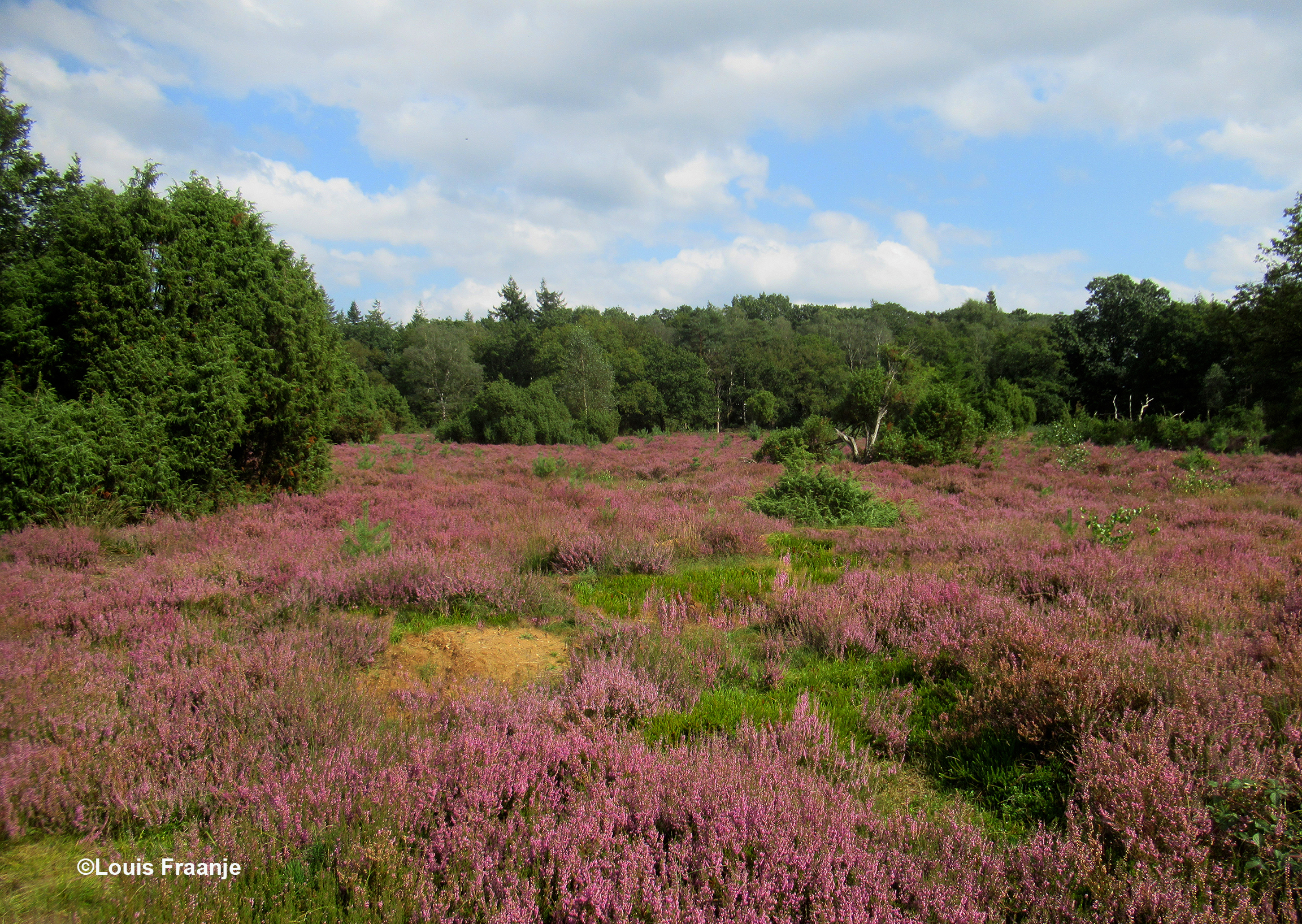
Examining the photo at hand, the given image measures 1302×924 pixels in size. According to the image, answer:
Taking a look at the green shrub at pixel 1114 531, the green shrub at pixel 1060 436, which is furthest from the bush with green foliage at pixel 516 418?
the green shrub at pixel 1114 531

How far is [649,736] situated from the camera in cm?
325

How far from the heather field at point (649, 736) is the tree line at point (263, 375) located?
7.11 ft

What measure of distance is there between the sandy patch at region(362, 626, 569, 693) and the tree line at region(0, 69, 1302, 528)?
18.2 ft

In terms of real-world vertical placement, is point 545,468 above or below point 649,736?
above

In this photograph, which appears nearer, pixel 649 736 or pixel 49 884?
pixel 49 884

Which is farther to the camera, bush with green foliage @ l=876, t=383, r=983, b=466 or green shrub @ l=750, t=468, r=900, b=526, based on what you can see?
bush with green foliage @ l=876, t=383, r=983, b=466

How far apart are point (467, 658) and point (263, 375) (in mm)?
7581

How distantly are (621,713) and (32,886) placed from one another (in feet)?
7.71

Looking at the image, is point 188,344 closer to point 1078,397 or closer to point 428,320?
point 1078,397

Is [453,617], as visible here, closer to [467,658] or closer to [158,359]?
[467,658]

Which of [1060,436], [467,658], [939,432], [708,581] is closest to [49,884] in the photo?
[467,658]

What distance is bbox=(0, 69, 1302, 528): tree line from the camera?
8172 millimetres

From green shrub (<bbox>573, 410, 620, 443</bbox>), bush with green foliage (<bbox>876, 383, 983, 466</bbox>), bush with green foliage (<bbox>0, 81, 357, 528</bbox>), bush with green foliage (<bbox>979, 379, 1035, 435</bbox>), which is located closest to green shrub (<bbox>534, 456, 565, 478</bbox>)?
bush with green foliage (<bbox>0, 81, 357, 528</bbox>)

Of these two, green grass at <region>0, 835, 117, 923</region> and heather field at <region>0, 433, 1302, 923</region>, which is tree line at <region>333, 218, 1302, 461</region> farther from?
green grass at <region>0, 835, 117, 923</region>
